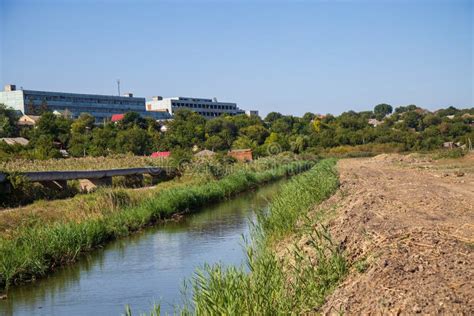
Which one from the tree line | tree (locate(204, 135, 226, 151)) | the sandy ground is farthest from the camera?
tree (locate(204, 135, 226, 151))

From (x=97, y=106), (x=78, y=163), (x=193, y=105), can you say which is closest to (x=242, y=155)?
(x=78, y=163)

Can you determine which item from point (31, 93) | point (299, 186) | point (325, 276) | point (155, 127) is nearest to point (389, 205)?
point (325, 276)

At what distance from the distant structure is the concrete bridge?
365ft

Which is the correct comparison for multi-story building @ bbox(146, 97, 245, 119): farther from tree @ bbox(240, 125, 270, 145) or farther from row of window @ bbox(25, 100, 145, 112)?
tree @ bbox(240, 125, 270, 145)

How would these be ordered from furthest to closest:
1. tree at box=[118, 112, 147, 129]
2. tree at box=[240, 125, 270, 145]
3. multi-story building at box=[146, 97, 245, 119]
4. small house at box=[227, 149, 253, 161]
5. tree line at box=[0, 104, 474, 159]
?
multi-story building at box=[146, 97, 245, 119] < tree at box=[240, 125, 270, 145] < tree at box=[118, 112, 147, 129] < tree line at box=[0, 104, 474, 159] < small house at box=[227, 149, 253, 161]

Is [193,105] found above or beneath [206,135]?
above

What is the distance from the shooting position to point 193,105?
157250 mm

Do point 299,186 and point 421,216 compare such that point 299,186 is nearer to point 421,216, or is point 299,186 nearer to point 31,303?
point 421,216

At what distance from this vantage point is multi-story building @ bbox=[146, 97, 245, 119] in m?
152

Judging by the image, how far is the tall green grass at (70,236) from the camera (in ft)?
49.0

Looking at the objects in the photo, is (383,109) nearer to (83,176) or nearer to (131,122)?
(131,122)

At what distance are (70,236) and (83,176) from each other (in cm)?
1305

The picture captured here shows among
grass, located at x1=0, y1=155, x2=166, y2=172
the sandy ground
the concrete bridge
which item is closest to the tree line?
grass, located at x1=0, y1=155, x2=166, y2=172

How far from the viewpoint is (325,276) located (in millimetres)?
9141
